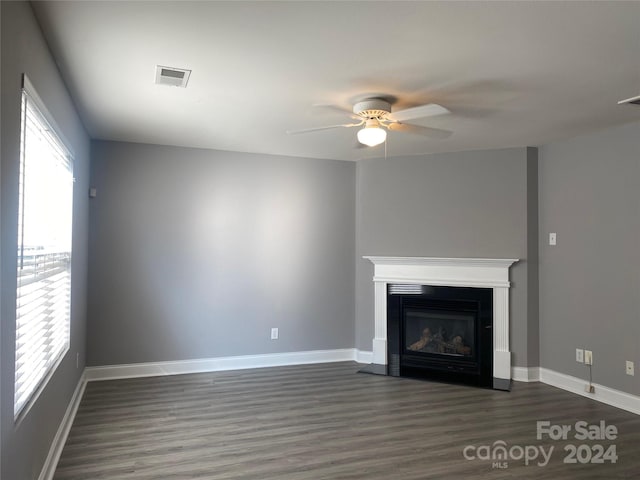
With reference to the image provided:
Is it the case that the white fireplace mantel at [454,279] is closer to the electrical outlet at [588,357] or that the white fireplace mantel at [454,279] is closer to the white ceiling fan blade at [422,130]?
the electrical outlet at [588,357]

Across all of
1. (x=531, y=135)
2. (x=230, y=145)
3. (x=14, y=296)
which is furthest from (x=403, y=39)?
(x=230, y=145)

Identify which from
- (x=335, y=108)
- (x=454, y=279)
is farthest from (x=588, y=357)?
(x=335, y=108)

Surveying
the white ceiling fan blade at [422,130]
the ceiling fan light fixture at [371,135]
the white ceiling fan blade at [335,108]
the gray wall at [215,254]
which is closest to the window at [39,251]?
the gray wall at [215,254]

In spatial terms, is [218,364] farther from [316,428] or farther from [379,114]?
[379,114]

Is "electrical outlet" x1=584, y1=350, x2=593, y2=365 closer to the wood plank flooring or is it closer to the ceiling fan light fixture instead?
the wood plank flooring

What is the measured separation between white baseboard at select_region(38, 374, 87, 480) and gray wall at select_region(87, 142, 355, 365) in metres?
0.82

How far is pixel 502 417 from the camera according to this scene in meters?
3.58

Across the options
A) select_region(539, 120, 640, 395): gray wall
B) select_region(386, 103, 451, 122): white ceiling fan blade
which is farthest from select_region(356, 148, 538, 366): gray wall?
select_region(386, 103, 451, 122): white ceiling fan blade

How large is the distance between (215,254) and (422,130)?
8.14ft

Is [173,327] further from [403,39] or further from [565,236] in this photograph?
[565,236]

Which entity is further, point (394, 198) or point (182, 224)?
point (394, 198)

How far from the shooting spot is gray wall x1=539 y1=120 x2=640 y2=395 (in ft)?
12.4

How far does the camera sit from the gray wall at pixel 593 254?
3793 millimetres

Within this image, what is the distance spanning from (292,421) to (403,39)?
2734mm
